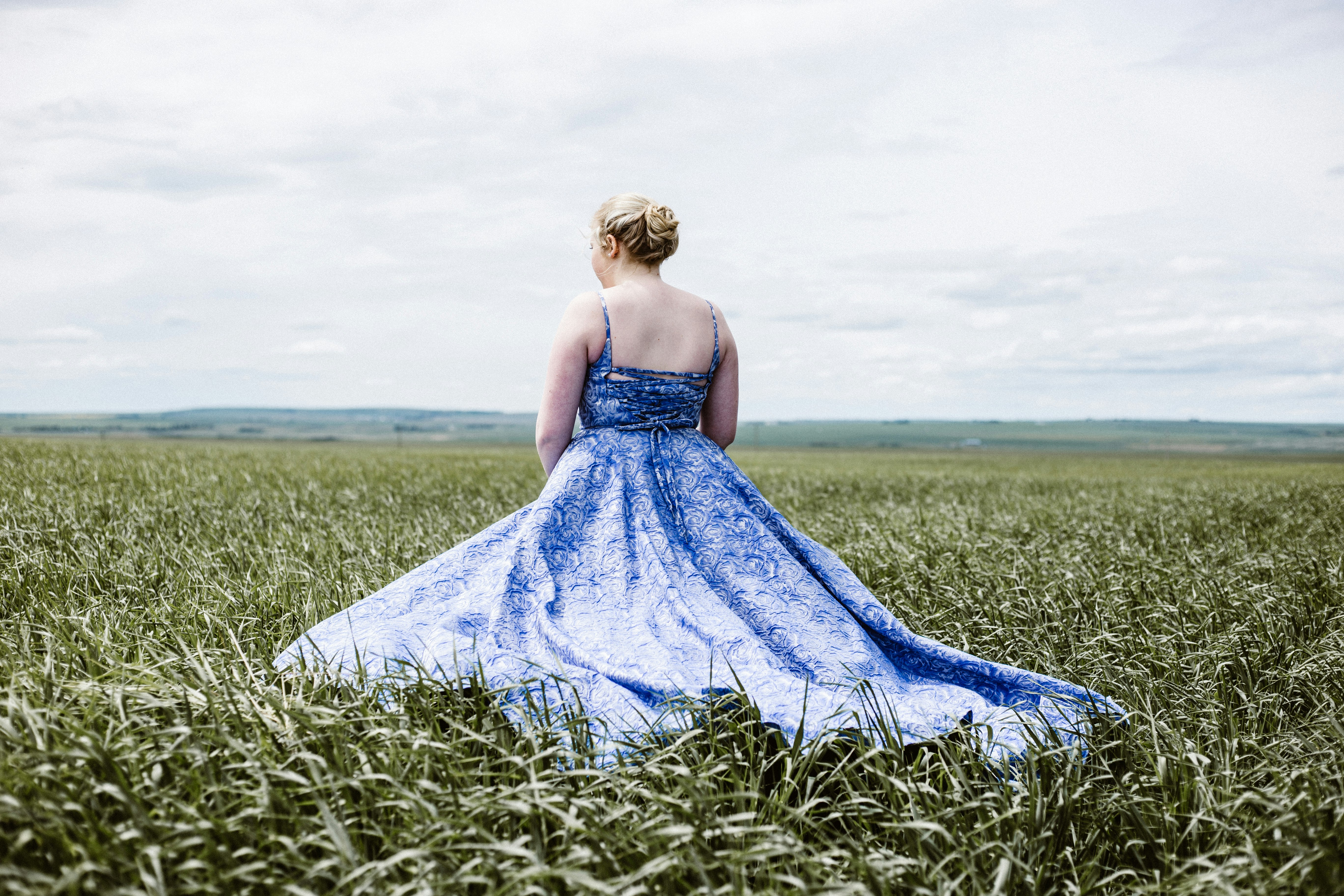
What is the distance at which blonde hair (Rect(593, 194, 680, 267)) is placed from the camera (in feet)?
13.2

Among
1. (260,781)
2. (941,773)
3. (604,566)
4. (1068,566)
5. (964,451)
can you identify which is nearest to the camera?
(260,781)

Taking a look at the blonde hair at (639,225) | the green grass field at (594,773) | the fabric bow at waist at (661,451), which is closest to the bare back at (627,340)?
the blonde hair at (639,225)

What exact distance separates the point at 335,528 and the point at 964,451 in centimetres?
9486

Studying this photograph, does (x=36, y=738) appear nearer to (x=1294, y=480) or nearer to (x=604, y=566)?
(x=604, y=566)

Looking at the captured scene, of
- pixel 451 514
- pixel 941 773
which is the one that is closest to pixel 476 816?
pixel 941 773

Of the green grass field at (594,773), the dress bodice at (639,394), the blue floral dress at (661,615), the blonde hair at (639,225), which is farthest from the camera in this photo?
the dress bodice at (639,394)

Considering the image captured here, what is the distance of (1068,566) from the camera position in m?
6.79

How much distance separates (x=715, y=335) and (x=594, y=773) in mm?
2484

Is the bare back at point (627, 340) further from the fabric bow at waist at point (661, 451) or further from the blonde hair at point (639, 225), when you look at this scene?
the fabric bow at waist at point (661, 451)

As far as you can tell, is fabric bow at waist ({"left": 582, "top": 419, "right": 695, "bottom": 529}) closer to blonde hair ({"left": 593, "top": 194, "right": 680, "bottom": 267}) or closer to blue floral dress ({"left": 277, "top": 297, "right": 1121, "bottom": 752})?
blue floral dress ({"left": 277, "top": 297, "right": 1121, "bottom": 752})

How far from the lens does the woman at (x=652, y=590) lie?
128 inches

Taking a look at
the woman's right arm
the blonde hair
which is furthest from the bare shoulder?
the blonde hair

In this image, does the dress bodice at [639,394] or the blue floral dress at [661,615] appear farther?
the dress bodice at [639,394]

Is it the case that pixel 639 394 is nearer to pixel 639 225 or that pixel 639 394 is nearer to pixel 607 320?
Answer: pixel 607 320
